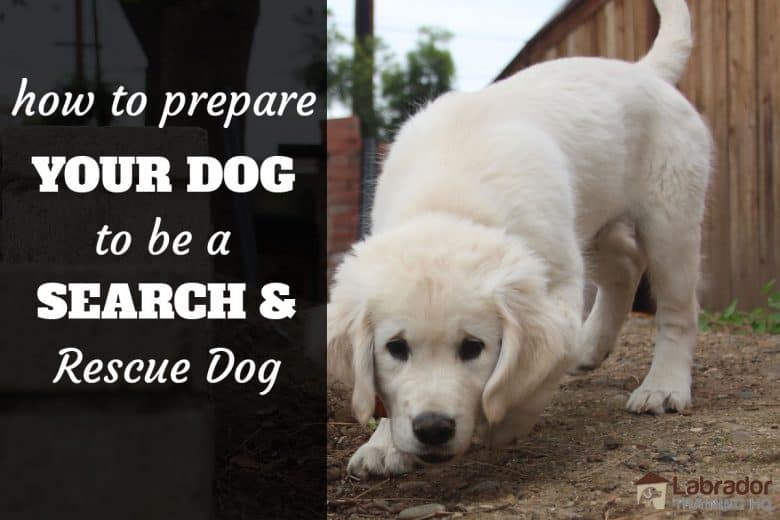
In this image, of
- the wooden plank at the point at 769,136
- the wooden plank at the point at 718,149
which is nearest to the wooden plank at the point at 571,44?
the wooden plank at the point at 718,149

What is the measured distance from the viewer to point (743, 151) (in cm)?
693

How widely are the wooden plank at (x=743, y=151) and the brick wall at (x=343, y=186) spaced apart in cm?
403

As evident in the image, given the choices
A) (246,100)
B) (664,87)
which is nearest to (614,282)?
(664,87)

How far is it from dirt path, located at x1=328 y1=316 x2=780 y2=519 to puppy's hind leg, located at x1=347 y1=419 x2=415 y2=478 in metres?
0.03

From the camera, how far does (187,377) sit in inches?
106

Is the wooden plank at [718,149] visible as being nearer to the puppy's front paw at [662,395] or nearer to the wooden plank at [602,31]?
the wooden plank at [602,31]

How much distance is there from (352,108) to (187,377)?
2053 centimetres

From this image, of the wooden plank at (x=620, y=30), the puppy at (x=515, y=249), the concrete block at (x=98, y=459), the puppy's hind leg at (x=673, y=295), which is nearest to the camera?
the concrete block at (x=98, y=459)

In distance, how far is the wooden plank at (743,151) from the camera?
6797 mm

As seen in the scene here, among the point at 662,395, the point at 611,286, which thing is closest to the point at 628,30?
the point at 611,286

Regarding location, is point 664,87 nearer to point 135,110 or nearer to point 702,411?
point 702,411

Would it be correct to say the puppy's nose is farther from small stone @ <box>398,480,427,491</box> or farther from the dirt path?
small stone @ <box>398,480,427,491</box>

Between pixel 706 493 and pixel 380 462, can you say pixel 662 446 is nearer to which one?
pixel 706 493

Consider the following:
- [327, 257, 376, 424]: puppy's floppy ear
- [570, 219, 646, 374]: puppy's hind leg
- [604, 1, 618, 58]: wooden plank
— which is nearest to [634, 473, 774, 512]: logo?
[327, 257, 376, 424]: puppy's floppy ear
